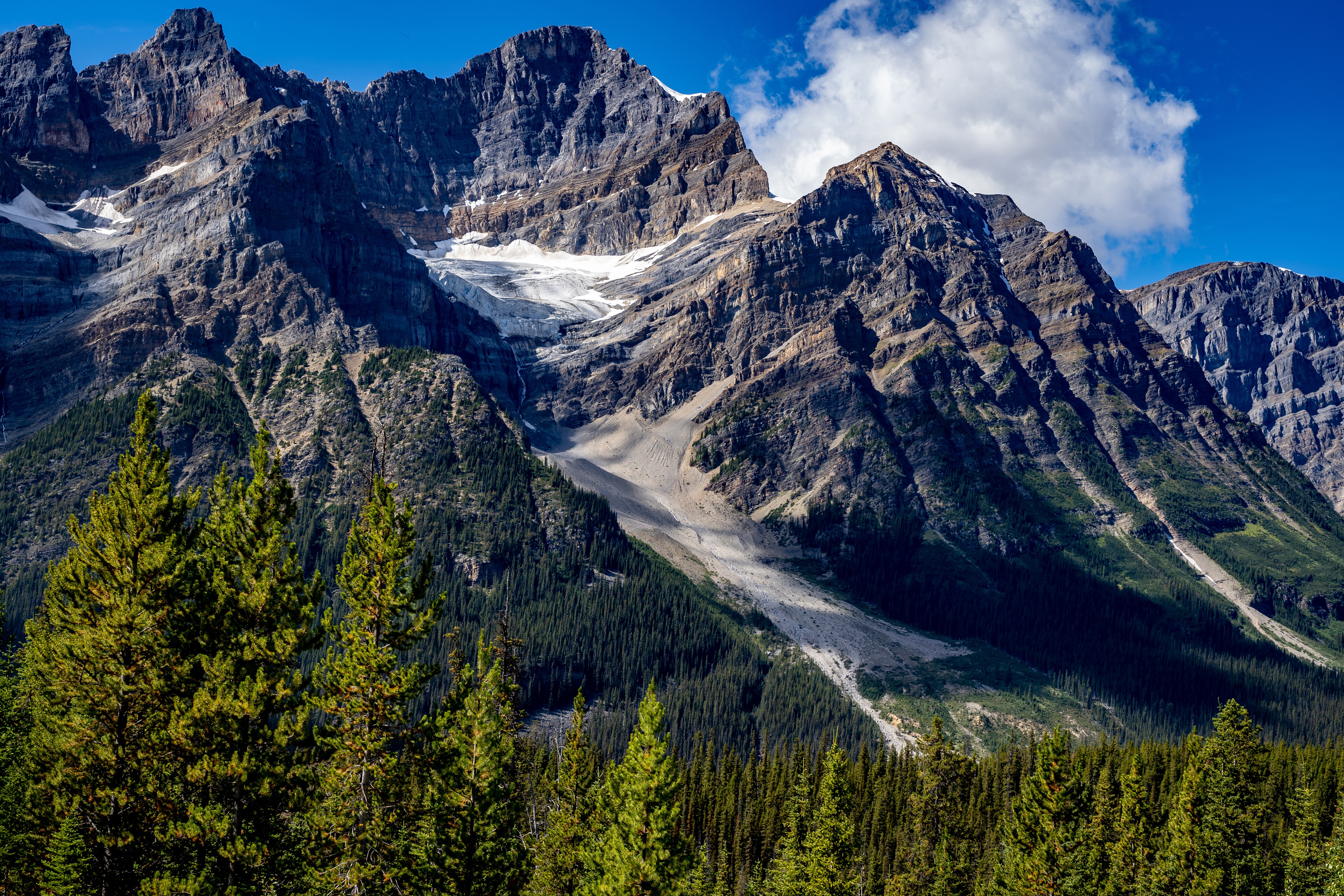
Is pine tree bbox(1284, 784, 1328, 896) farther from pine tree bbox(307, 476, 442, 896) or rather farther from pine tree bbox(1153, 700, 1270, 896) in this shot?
pine tree bbox(307, 476, 442, 896)

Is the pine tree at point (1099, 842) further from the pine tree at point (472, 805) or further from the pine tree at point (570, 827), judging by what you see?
the pine tree at point (472, 805)

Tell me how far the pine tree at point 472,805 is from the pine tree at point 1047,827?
109 ft

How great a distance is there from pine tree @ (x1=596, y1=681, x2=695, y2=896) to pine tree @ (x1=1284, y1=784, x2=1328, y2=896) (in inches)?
1915

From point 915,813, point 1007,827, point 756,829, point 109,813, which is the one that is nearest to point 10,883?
point 109,813

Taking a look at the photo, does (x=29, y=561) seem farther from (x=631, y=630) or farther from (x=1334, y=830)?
(x=1334, y=830)

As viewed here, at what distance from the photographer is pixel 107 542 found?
27.3 meters

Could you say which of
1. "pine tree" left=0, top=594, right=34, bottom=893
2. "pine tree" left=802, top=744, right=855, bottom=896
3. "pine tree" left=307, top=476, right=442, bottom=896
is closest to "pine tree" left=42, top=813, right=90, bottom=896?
"pine tree" left=0, top=594, right=34, bottom=893

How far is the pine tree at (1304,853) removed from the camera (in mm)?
61656

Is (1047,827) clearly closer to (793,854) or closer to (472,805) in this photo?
(793,854)

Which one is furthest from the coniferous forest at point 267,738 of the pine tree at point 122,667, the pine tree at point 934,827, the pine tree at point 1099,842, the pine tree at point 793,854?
the pine tree at point 934,827

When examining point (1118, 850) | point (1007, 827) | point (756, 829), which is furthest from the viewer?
point (756, 829)

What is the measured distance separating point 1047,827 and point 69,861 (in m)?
49.2

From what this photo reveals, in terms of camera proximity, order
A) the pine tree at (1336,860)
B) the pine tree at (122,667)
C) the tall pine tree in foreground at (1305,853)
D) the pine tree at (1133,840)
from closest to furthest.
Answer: the pine tree at (122,667)
the pine tree at (1336,860)
the tall pine tree in foreground at (1305,853)
the pine tree at (1133,840)

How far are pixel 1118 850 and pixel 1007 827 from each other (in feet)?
39.2
